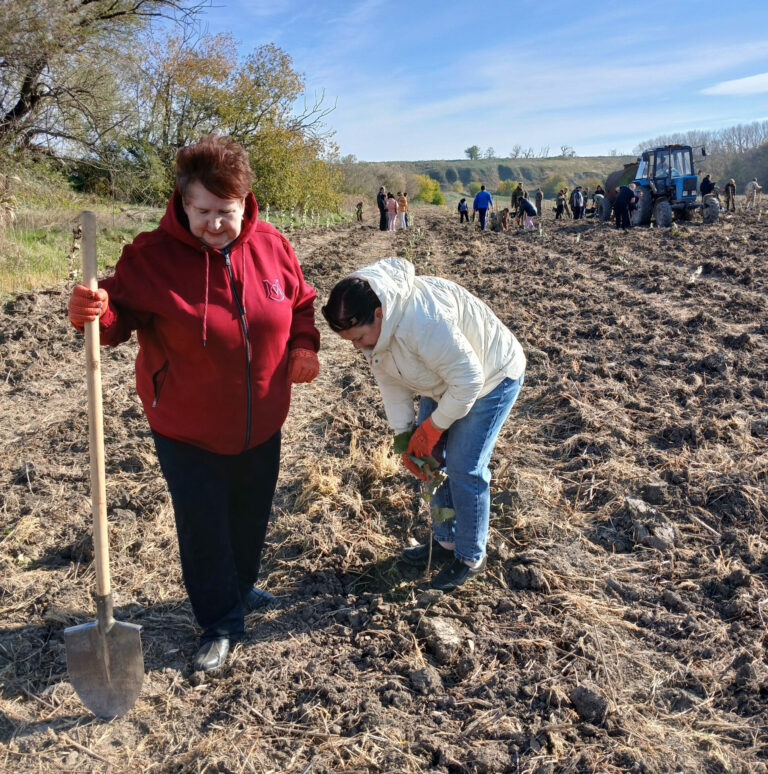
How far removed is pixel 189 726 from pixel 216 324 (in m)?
1.29

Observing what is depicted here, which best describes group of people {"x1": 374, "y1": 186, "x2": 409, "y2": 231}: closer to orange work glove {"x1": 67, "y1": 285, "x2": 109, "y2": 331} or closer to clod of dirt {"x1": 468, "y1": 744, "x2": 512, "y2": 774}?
orange work glove {"x1": 67, "y1": 285, "x2": 109, "y2": 331}

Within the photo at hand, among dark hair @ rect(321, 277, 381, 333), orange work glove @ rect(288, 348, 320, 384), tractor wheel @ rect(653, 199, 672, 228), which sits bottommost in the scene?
orange work glove @ rect(288, 348, 320, 384)

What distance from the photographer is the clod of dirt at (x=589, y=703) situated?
204cm

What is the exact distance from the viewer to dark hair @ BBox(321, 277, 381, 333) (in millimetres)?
2057

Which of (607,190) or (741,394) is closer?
(741,394)

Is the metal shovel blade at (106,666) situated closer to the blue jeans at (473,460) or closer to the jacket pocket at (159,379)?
the jacket pocket at (159,379)

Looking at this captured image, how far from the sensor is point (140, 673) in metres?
2.07

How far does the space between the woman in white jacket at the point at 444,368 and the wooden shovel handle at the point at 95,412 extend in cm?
71

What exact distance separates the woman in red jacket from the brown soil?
37 cm

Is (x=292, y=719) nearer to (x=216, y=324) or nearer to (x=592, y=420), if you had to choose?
(x=216, y=324)

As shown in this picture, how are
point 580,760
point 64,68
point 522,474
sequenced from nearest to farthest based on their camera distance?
point 580,760 < point 522,474 < point 64,68

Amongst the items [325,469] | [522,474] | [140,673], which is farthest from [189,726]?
[522,474]

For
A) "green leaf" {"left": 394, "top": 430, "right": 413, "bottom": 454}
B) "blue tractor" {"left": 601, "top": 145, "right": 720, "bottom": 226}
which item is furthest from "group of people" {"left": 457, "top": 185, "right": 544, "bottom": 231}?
"green leaf" {"left": 394, "top": 430, "right": 413, "bottom": 454}

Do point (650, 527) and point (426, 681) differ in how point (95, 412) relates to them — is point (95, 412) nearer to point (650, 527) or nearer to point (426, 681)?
point (426, 681)
